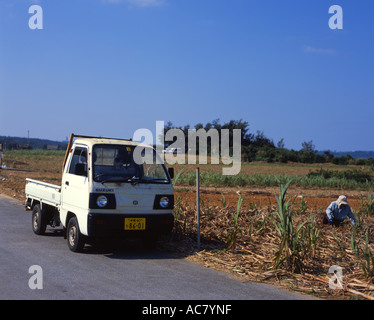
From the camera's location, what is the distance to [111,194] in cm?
873

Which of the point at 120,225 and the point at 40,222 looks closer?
the point at 120,225

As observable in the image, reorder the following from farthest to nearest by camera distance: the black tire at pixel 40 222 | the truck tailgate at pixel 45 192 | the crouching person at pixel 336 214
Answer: the crouching person at pixel 336 214 → the black tire at pixel 40 222 → the truck tailgate at pixel 45 192

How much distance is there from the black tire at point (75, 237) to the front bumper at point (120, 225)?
50 cm

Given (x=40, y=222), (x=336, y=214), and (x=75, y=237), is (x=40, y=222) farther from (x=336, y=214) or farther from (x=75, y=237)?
(x=336, y=214)

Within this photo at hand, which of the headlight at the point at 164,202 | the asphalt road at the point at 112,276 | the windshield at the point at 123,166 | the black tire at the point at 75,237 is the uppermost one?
the windshield at the point at 123,166

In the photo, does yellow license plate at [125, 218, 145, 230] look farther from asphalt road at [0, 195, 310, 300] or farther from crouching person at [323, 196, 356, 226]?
crouching person at [323, 196, 356, 226]

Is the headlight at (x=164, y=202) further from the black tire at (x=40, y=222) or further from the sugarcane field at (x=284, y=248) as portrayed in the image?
the black tire at (x=40, y=222)

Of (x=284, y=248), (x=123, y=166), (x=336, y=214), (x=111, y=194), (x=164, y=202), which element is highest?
(x=123, y=166)

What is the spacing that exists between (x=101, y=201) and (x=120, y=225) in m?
0.56

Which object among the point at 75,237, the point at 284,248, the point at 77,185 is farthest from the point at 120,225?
the point at 284,248

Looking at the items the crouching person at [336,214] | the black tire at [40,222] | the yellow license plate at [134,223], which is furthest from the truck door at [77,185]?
the crouching person at [336,214]

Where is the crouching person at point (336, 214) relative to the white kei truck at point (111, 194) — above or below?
below

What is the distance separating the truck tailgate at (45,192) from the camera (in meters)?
10.2
